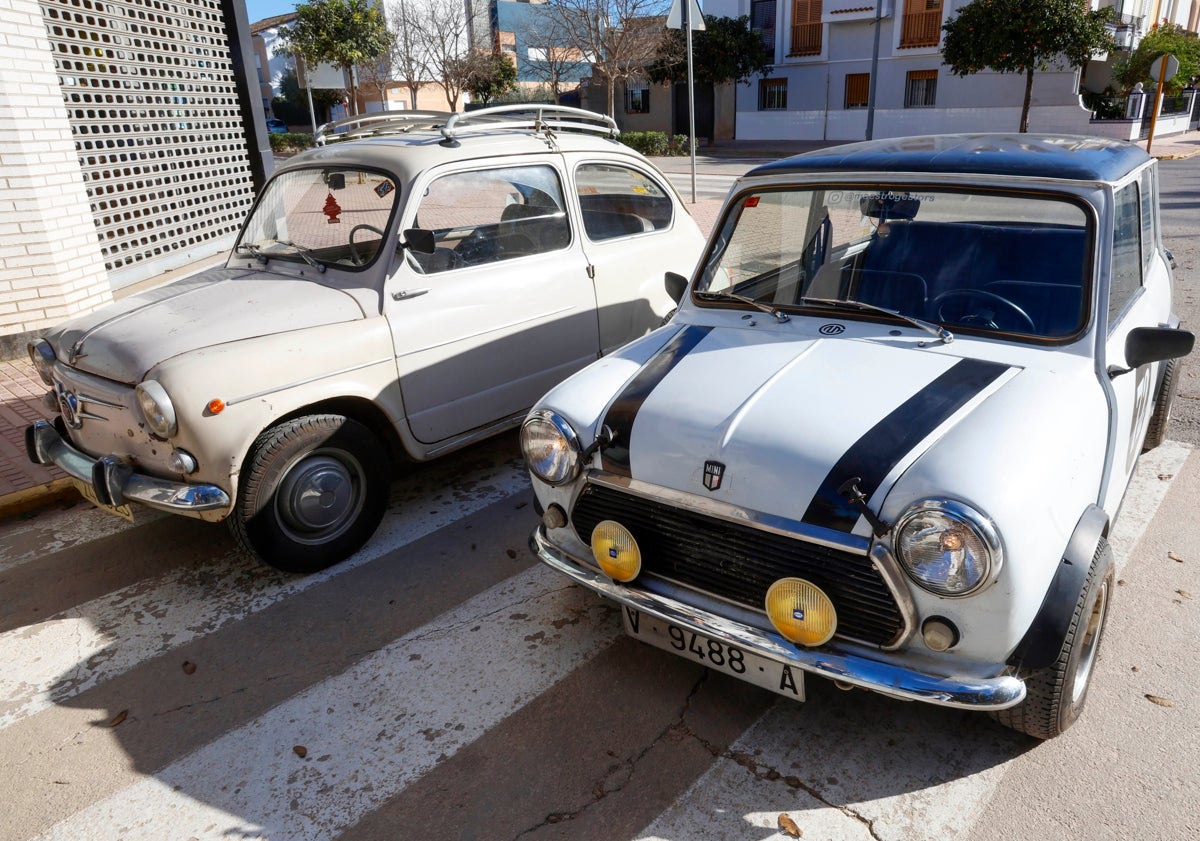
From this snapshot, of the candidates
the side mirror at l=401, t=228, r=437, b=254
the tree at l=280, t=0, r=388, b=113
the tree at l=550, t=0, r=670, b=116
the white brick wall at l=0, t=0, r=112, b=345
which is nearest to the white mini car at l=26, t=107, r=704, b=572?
the side mirror at l=401, t=228, r=437, b=254

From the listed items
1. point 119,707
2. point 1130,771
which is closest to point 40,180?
point 119,707

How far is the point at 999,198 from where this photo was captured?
130 inches

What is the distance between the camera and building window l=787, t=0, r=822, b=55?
120 ft

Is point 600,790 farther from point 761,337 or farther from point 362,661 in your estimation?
point 761,337

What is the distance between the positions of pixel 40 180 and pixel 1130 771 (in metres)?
9.04

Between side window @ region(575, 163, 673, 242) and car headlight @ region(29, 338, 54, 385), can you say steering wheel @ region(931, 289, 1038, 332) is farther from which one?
car headlight @ region(29, 338, 54, 385)

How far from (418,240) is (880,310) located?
2412mm

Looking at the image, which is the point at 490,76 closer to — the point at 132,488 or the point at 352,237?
the point at 352,237

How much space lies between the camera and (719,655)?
2.91 metres

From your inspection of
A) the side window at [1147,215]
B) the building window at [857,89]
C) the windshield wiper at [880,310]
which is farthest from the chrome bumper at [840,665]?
the building window at [857,89]

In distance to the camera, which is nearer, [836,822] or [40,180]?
[836,822]

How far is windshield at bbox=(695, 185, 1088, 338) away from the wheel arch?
952 millimetres

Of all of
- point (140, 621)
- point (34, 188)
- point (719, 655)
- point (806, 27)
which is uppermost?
point (806, 27)

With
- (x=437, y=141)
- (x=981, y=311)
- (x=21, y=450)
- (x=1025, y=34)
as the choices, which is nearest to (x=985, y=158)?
(x=981, y=311)
